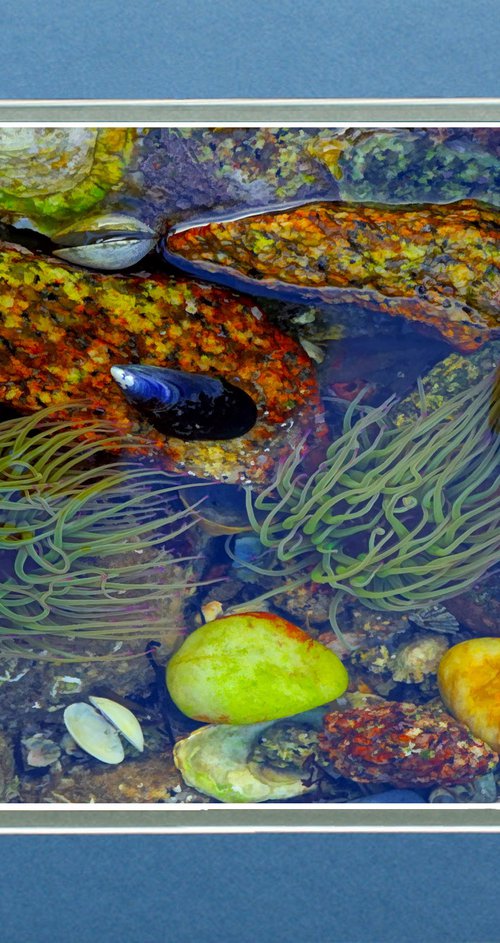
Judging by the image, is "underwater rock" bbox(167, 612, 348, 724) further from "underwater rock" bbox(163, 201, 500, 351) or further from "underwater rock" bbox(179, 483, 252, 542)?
"underwater rock" bbox(163, 201, 500, 351)

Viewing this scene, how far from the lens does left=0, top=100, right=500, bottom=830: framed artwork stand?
1.60 metres

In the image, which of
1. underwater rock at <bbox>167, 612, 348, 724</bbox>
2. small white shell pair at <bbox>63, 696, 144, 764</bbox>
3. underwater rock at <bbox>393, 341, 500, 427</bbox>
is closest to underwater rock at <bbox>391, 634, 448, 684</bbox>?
underwater rock at <bbox>167, 612, 348, 724</bbox>

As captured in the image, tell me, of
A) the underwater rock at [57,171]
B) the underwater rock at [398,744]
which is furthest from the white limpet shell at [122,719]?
the underwater rock at [57,171]

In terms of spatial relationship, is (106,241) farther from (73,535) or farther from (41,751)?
(41,751)

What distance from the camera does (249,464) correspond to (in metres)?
1.64

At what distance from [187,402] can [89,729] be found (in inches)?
23.5

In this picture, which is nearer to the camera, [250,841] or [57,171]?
[57,171]

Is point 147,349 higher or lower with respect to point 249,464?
higher

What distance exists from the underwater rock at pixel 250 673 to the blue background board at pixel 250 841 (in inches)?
10.9

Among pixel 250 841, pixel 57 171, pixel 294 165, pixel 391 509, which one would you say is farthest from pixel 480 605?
pixel 57 171
